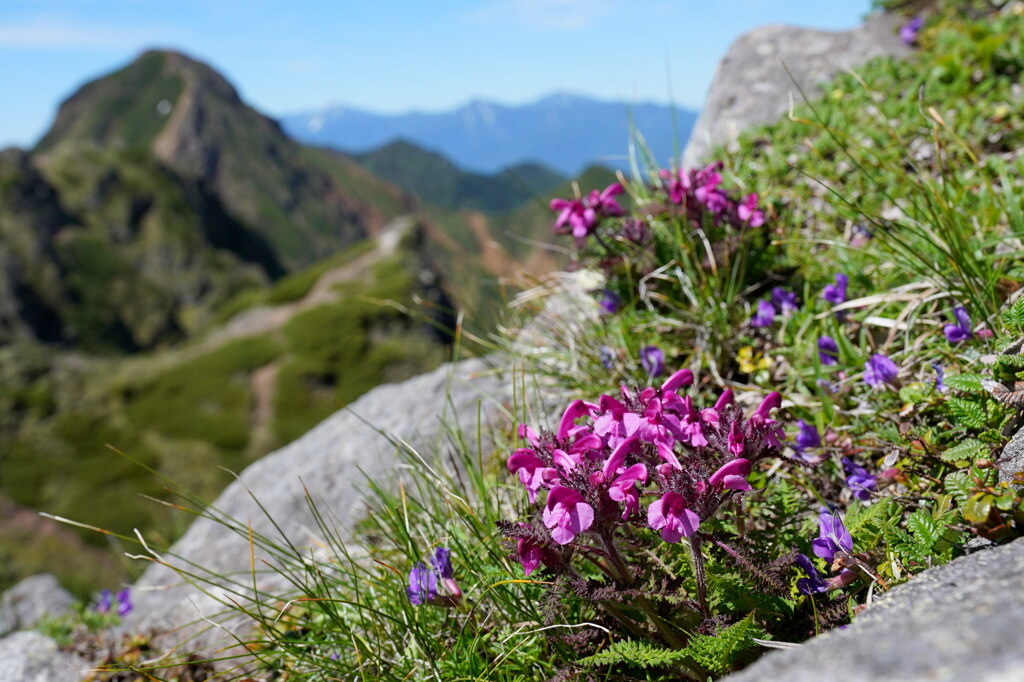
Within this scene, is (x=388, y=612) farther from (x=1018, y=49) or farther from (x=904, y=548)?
(x=1018, y=49)

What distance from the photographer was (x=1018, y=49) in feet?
16.8

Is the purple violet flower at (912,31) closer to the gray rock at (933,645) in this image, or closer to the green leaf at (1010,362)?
the green leaf at (1010,362)

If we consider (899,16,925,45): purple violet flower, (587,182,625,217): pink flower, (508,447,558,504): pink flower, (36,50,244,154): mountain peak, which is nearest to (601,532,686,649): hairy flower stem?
(508,447,558,504): pink flower

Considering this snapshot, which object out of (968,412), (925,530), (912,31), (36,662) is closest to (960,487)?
(925,530)

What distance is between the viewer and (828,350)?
3074 mm

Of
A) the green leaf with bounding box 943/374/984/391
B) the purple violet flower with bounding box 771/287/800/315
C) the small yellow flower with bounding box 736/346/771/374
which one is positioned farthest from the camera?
the purple violet flower with bounding box 771/287/800/315

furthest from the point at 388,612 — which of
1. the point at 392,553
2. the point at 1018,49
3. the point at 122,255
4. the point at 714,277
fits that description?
the point at 122,255

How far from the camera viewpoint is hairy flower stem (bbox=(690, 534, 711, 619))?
1.77 metres

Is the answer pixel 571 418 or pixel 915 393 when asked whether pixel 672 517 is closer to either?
pixel 571 418

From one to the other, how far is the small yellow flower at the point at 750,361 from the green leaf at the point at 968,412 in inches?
41.2

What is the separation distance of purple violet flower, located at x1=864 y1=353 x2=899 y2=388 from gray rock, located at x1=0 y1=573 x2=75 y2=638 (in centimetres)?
561

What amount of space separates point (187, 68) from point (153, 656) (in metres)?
187

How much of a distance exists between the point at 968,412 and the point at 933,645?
1.59m

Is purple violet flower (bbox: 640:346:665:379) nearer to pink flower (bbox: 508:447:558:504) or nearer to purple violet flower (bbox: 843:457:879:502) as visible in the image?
purple violet flower (bbox: 843:457:879:502)
